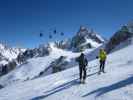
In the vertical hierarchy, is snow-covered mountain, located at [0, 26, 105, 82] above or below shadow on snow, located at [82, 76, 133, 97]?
below

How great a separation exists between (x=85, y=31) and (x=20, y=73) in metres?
79.2

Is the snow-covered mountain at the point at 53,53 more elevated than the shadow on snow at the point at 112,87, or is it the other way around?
the shadow on snow at the point at 112,87

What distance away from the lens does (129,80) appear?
18172mm

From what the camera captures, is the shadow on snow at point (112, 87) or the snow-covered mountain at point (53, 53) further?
the snow-covered mountain at point (53, 53)

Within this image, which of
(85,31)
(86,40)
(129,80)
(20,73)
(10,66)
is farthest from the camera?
(85,31)

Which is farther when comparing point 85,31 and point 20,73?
point 85,31

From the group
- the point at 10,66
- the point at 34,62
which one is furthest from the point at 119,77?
the point at 10,66

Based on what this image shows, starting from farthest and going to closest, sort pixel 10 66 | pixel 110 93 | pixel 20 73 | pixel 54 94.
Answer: pixel 10 66 < pixel 20 73 < pixel 54 94 < pixel 110 93

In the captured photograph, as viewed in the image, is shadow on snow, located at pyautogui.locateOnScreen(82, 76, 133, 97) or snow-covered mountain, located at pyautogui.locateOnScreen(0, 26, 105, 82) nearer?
shadow on snow, located at pyautogui.locateOnScreen(82, 76, 133, 97)

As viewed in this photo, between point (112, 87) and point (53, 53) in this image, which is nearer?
point (112, 87)

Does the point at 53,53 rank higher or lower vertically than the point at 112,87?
lower

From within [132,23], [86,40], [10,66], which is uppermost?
[132,23]

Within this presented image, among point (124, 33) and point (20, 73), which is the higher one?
point (124, 33)

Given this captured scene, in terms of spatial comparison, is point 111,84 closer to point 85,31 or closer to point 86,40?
point 86,40
